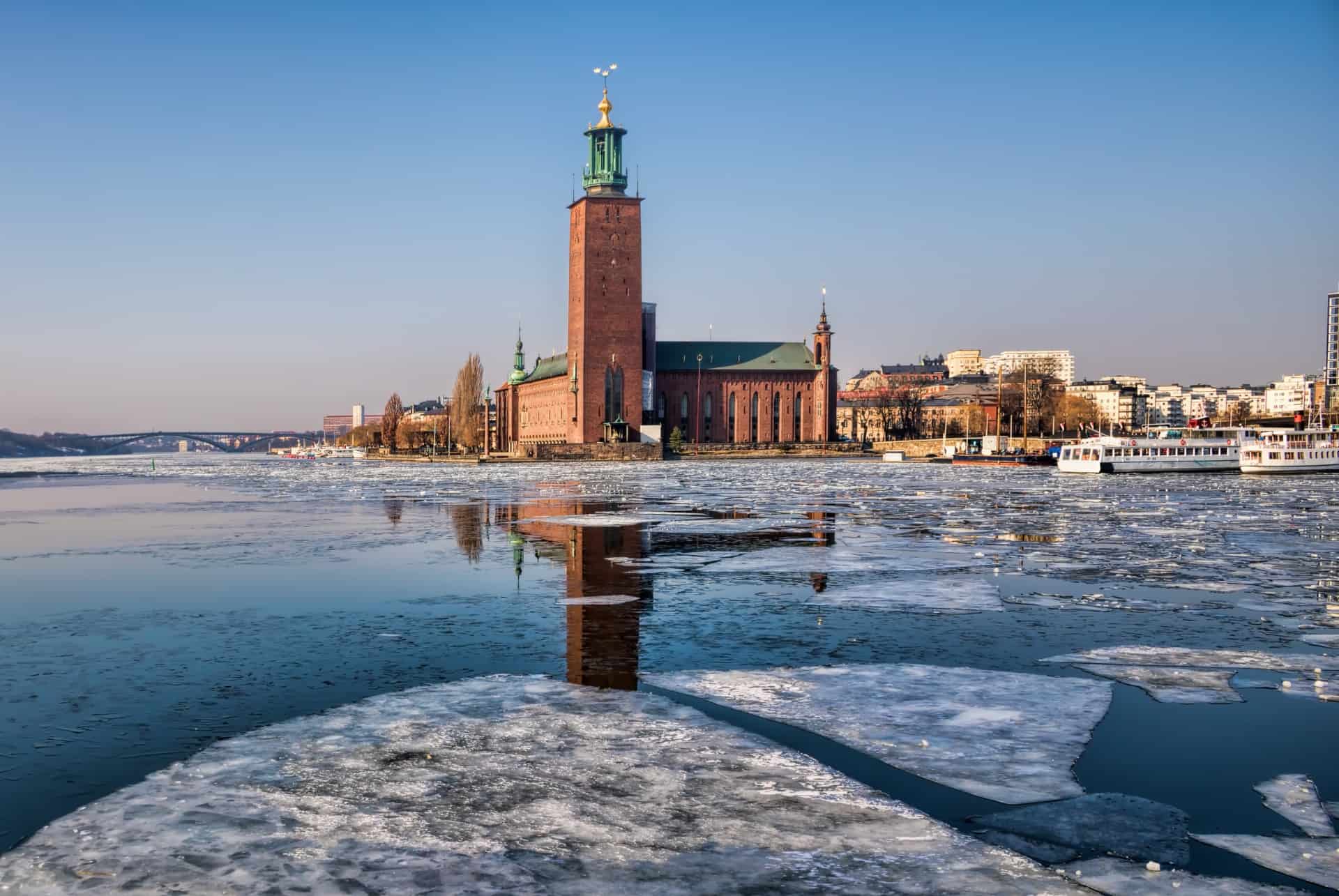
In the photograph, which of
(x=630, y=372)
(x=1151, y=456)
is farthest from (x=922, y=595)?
(x=630, y=372)

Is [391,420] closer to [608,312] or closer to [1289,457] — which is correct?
[608,312]

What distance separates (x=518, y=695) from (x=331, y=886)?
3617 mm

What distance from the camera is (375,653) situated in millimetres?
10180

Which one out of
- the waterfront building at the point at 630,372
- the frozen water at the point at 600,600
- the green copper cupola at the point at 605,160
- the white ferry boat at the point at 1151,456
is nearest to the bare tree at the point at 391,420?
the waterfront building at the point at 630,372

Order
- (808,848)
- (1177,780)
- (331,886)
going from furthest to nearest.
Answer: (1177,780) → (808,848) → (331,886)

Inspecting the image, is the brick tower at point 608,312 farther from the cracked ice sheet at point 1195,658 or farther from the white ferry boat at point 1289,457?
the cracked ice sheet at point 1195,658

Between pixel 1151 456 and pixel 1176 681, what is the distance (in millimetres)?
64035

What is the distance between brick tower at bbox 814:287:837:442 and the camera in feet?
437

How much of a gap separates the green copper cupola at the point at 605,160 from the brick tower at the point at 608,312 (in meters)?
0.12

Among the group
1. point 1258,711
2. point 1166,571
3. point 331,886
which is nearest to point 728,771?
point 331,886

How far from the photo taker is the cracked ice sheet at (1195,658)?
9750 mm

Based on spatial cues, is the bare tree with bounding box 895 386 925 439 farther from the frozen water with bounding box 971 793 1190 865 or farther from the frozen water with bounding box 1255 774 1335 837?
the frozen water with bounding box 971 793 1190 865

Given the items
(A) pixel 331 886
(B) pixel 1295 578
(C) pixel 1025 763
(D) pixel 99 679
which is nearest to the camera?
(A) pixel 331 886

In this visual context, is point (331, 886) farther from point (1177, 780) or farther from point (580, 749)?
point (1177, 780)
